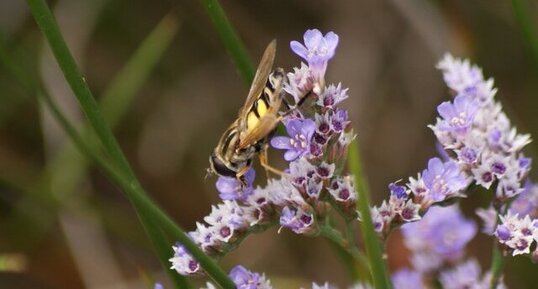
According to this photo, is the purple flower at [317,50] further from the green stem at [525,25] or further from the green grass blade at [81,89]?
Answer: the green stem at [525,25]

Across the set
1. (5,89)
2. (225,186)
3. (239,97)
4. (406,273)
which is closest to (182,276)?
(225,186)

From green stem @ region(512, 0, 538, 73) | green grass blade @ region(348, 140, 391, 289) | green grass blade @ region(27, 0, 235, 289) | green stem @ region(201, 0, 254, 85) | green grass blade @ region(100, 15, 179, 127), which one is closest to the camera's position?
green grass blade @ region(348, 140, 391, 289)

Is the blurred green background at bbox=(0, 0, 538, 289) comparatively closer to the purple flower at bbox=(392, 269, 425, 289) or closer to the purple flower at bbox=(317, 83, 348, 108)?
the purple flower at bbox=(392, 269, 425, 289)

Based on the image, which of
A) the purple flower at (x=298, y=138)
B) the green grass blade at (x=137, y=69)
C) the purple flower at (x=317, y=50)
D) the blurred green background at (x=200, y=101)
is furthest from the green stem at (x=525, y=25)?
the blurred green background at (x=200, y=101)

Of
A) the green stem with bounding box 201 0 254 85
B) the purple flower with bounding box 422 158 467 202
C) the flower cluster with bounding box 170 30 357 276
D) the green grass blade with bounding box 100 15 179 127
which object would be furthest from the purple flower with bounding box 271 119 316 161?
the green grass blade with bounding box 100 15 179 127

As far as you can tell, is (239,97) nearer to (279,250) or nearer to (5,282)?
(279,250)

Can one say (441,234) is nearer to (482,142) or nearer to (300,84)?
(482,142)
